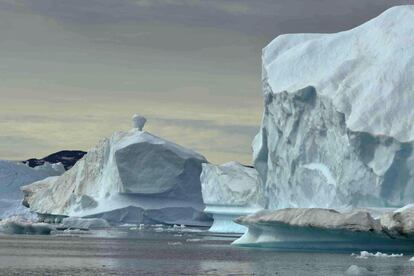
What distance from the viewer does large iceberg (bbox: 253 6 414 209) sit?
34.6 metres

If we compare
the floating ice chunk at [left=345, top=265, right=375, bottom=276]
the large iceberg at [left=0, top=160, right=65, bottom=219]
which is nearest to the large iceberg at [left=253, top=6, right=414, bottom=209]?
the floating ice chunk at [left=345, top=265, right=375, bottom=276]

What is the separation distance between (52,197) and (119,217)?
9.03m

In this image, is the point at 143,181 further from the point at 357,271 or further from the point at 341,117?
the point at 357,271

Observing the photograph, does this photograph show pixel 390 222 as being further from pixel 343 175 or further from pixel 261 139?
pixel 261 139

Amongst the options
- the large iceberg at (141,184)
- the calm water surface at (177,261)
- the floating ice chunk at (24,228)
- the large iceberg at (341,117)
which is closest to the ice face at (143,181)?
the large iceberg at (141,184)

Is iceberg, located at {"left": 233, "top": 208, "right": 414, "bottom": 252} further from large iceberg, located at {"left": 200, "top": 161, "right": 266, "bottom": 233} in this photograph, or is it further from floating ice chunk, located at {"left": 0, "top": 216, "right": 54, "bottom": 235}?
floating ice chunk, located at {"left": 0, "top": 216, "right": 54, "bottom": 235}

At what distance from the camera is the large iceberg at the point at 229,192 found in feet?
166

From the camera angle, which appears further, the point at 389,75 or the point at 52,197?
the point at 52,197

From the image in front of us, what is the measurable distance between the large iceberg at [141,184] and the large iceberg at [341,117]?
17988 millimetres

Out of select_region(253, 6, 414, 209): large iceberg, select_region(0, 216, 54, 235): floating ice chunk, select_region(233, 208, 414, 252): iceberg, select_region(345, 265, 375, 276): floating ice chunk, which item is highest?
select_region(253, 6, 414, 209): large iceberg

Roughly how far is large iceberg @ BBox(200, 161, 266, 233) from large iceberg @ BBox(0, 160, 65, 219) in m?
26.8

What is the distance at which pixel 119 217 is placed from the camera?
62.5 metres

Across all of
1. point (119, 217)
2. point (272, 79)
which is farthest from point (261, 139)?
point (119, 217)

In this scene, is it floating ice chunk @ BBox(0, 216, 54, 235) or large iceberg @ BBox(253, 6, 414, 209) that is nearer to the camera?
large iceberg @ BBox(253, 6, 414, 209)
